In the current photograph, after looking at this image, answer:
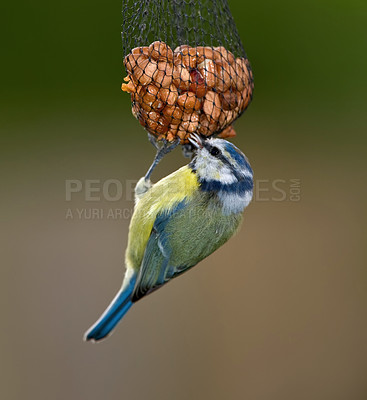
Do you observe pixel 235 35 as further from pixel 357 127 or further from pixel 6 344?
pixel 6 344

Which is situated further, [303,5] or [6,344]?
[6,344]

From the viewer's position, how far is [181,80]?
179 cm

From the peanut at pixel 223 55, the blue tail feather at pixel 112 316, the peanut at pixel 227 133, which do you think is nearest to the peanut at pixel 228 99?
the peanut at pixel 223 55

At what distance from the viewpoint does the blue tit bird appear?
1.90 m

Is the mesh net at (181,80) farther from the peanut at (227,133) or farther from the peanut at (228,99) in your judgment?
the peanut at (227,133)

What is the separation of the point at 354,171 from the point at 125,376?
156 centimetres

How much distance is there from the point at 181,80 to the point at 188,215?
17.5 inches

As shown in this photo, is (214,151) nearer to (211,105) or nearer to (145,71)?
(211,105)

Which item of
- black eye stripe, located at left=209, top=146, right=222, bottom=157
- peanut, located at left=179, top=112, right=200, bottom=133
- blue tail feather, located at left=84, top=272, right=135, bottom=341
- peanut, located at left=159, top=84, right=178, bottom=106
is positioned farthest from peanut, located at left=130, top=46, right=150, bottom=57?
blue tail feather, located at left=84, top=272, right=135, bottom=341

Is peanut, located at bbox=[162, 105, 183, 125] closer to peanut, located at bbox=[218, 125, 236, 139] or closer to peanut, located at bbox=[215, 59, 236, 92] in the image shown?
peanut, located at bbox=[215, 59, 236, 92]

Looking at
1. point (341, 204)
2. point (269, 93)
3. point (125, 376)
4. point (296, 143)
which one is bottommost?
point (125, 376)

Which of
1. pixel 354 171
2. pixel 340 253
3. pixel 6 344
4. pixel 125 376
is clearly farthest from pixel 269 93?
pixel 6 344

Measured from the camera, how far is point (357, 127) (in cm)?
301

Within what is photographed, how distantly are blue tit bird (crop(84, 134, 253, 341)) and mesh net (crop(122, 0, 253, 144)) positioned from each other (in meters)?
0.08
